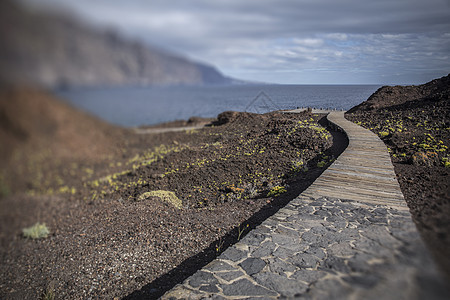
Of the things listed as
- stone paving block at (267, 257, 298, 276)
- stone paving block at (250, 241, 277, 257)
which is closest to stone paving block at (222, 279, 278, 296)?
stone paving block at (267, 257, 298, 276)

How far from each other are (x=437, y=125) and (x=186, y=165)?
7.00 metres

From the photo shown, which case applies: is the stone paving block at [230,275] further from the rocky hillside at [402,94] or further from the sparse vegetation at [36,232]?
the rocky hillside at [402,94]

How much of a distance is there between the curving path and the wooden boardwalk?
15 mm

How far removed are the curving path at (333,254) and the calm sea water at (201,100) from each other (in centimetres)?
153

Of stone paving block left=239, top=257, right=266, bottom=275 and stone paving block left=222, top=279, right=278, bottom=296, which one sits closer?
stone paving block left=222, top=279, right=278, bottom=296

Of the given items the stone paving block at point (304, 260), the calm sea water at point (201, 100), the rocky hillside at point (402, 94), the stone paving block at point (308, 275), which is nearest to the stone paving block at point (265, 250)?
the stone paving block at point (304, 260)

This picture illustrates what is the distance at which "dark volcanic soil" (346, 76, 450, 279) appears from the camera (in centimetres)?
144

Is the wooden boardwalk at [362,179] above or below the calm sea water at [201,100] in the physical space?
A: below

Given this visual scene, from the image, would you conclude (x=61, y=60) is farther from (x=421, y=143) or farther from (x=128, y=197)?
(x=421, y=143)

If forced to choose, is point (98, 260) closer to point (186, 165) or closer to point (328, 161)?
point (186, 165)

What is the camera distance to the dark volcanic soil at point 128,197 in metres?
2.71

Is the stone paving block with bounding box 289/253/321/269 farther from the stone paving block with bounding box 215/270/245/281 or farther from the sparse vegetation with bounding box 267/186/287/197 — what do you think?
the sparse vegetation with bounding box 267/186/287/197

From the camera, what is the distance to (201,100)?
771 cm

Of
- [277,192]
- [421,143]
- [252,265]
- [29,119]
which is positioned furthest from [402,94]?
[29,119]
